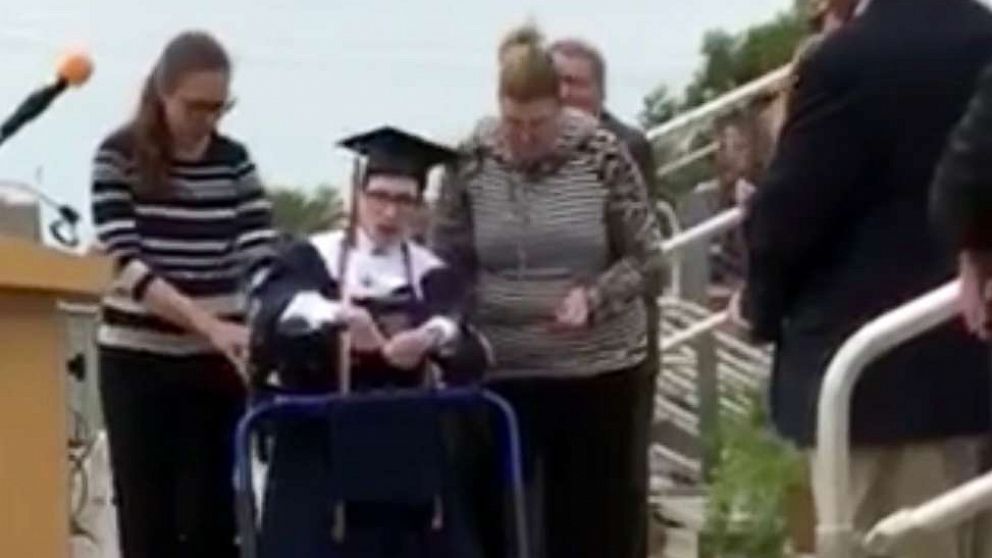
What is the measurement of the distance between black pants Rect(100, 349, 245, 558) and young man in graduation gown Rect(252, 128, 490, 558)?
832mm

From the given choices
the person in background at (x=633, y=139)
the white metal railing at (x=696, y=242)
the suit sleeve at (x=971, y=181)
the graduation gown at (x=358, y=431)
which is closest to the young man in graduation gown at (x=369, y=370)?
the graduation gown at (x=358, y=431)

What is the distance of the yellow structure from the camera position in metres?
7.05

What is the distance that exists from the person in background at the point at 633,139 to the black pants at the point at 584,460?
0.01m

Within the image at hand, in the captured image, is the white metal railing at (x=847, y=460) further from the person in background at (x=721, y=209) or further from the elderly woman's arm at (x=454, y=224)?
the person in background at (x=721, y=209)

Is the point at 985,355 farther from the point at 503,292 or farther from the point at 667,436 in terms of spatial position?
the point at 667,436

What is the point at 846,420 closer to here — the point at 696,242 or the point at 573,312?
the point at 573,312

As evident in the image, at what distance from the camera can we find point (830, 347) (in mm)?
6406

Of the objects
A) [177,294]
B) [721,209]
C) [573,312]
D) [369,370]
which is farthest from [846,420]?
[721,209]

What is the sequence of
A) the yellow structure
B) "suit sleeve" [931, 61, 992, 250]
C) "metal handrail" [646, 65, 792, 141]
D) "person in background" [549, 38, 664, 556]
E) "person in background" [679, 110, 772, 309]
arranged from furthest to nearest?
"metal handrail" [646, 65, 792, 141]
"person in background" [679, 110, 772, 309]
"person in background" [549, 38, 664, 556]
the yellow structure
"suit sleeve" [931, 61, 992, 250]

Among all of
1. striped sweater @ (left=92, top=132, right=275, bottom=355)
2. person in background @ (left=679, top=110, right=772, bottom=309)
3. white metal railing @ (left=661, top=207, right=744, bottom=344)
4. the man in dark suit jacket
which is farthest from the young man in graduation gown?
person in background @ (left=679, top=110, right=772, bottom=309)

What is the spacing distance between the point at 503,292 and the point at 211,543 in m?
0.94

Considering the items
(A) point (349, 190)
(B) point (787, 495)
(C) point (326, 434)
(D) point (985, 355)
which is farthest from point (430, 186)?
(D) point (985, 355)

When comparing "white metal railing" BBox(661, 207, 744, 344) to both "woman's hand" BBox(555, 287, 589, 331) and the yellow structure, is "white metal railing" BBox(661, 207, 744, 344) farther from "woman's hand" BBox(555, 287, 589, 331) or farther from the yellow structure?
the yellow structure

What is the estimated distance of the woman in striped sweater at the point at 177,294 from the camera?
28.1 ft
